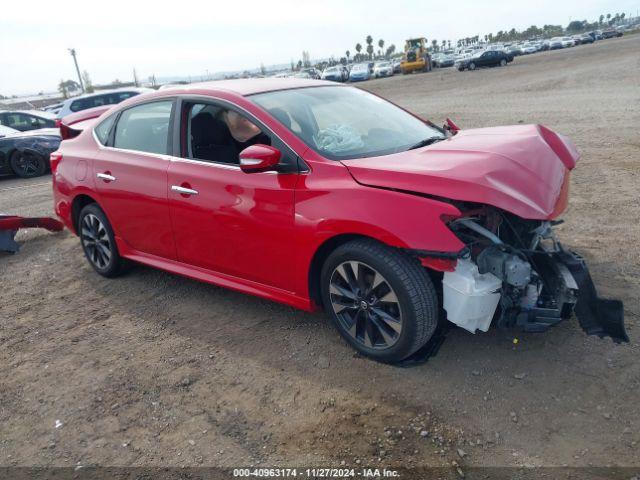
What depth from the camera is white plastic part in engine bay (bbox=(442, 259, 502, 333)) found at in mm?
2986

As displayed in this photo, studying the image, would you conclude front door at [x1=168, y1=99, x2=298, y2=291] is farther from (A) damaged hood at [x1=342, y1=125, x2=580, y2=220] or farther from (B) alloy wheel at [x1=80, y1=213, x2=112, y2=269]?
(B) alloy wheel at [x1=80, y1=213, x2=112, y2=269]

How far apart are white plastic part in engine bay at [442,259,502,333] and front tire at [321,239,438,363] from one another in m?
0.12

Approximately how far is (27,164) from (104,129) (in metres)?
8.07

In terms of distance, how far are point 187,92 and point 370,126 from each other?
147 cm

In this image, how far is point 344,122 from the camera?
4.03 metres

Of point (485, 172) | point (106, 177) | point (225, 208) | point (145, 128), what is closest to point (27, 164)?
point (106, 177)

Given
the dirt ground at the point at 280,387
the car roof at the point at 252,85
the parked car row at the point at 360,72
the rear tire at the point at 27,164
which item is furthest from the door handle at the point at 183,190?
the parked car row at the point at 360,72

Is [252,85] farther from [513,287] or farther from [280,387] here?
[513,287]

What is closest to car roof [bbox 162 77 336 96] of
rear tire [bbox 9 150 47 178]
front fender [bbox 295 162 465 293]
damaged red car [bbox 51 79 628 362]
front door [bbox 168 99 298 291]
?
damaged red car [bbox 51 79 628 362]

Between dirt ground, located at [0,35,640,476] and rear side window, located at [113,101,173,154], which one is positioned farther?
rear side window, located at [113,101,173,154]

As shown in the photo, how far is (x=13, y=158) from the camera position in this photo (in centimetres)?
1175

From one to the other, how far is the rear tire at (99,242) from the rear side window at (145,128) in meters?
0.72

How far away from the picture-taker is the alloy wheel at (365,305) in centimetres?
327

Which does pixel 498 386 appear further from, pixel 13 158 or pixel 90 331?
pixel 13 158
